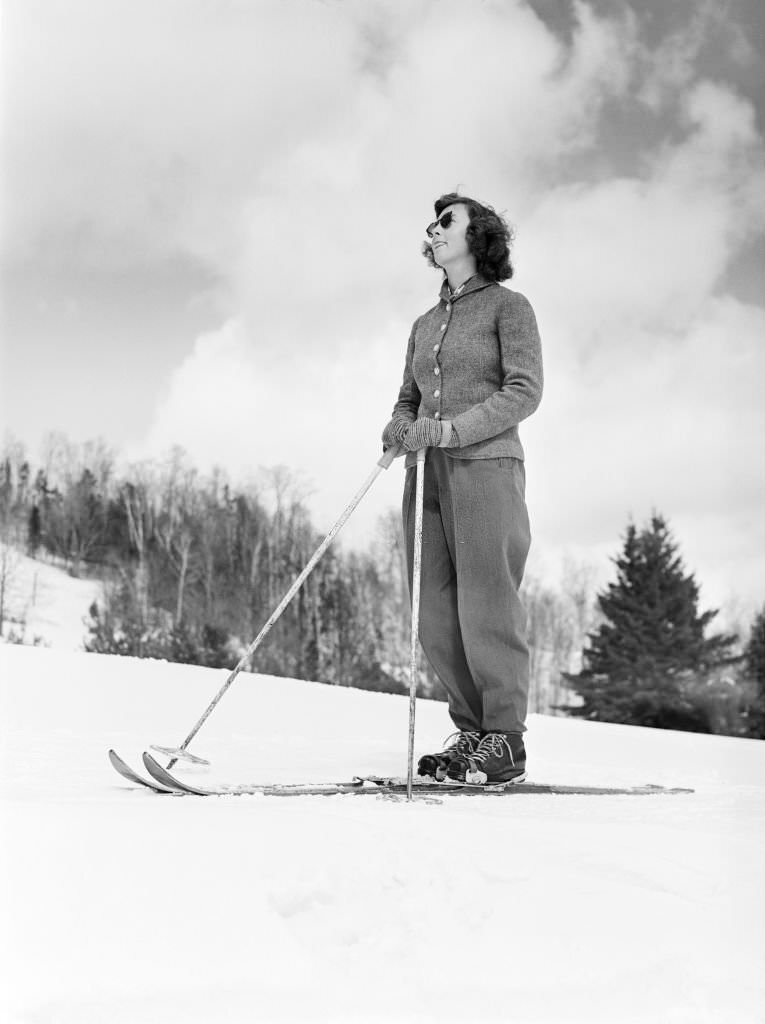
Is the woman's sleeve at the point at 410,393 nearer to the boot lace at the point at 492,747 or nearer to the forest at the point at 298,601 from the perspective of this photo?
the boot lace at the point at 492,747

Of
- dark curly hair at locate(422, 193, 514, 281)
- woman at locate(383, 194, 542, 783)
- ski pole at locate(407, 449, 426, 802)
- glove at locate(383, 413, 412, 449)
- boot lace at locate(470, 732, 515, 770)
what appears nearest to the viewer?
ski pole at locate(407, 449, 426, 802)

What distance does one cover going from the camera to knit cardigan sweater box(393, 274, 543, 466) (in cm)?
288

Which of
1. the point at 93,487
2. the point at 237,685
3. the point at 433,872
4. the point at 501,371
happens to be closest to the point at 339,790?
the point at 433,872

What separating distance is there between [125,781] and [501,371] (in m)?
1.70

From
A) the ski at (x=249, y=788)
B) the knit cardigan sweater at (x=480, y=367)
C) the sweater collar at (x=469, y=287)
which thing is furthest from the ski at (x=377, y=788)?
the sweater collar at (x=469, y=287)

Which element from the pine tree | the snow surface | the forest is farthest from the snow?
the snow surface

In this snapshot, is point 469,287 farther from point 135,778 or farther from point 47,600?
point 47,600

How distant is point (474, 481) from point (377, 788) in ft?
3.28

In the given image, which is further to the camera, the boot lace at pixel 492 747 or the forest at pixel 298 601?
the forest at pixel 298 601

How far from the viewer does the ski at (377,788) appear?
7.12ft

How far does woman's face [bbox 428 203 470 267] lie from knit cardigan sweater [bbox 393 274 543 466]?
100 millimetres

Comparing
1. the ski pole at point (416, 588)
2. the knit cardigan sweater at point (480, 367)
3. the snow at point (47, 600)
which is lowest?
the ski pole at point (416, 588)

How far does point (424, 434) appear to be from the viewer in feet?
9.54

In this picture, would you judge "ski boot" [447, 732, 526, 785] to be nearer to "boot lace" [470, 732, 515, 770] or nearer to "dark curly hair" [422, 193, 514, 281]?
"boot lace" [470, 732, 515, 770]
